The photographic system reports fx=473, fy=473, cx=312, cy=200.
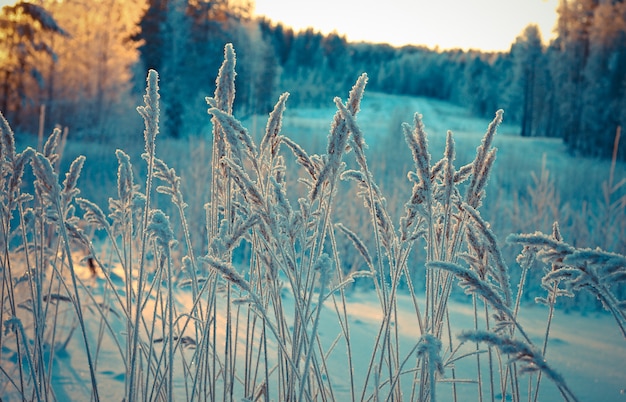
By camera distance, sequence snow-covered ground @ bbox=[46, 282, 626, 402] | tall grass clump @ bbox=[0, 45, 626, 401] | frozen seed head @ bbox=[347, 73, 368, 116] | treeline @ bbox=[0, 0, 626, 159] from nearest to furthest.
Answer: tall grass clump @ bbox=[0, 45, 626, 401] < frozen seed head @ bbox=[347, 73, 368, 116] < snow-covered ground @ bbox=[46, 282, 626, 402] < treeline @ bbox=[0, 0, 626, 159]

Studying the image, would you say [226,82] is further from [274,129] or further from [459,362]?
[459,362]

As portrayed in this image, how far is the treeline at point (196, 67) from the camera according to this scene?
460 inches

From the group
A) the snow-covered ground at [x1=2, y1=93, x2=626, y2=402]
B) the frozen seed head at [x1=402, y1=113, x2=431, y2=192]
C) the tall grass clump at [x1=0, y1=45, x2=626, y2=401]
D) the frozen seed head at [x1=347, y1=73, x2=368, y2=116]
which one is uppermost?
the frozen seed head at [x1=347, y1=73, x2=368, y2=116]

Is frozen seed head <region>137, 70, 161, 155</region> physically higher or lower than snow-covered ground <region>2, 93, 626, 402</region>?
higher

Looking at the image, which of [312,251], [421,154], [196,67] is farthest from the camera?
[196,67]

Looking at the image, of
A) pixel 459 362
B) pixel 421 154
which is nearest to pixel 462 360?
pixel 459 362

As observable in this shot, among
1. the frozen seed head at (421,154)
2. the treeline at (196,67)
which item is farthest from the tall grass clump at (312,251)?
the treeline at (196,67)

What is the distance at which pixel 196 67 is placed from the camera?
19.0 metres

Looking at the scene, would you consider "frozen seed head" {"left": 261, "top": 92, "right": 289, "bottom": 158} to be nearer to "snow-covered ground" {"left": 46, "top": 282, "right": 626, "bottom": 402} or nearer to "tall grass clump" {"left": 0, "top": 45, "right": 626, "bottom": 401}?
"tall grass clump" {"left": 0, "top": 45, "right": 626, "bottom": 401}

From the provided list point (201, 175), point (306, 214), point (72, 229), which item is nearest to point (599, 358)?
point (306, 214)

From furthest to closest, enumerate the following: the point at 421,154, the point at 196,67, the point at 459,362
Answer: the point at 196,67
the point at 459,362
the point at 421,154

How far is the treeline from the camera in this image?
11680 millimetres

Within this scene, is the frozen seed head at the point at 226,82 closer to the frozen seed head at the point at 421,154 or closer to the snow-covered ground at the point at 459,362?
the frozen seed head at the point at 421,154

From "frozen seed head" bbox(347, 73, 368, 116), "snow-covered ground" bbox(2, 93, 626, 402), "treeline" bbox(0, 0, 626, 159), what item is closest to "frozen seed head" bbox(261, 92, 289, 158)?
"frozen seed head" bbox(347, 73, 368, 116)
